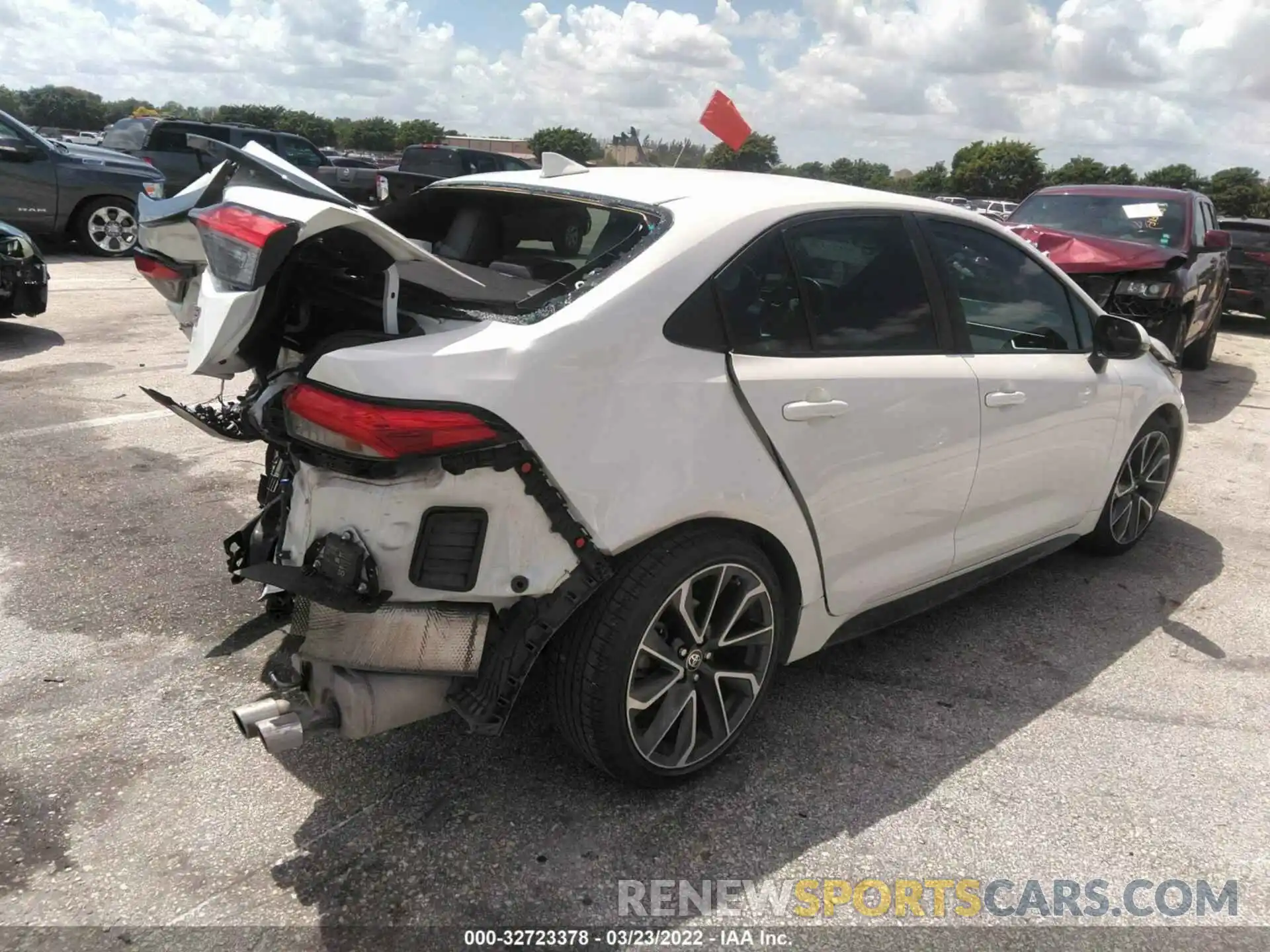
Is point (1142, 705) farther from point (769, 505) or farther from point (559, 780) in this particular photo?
point (559, 780)

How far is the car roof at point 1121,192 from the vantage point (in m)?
8.95

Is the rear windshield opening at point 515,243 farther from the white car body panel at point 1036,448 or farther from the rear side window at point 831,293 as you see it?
the white car body panel at point 1036,448

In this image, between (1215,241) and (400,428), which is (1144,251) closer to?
(1215,241)

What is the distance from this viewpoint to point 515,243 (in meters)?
3.53

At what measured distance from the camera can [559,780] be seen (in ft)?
9.37

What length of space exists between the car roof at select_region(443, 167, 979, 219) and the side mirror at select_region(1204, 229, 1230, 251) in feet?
20.3

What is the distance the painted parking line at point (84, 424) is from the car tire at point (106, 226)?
7679 millimetres

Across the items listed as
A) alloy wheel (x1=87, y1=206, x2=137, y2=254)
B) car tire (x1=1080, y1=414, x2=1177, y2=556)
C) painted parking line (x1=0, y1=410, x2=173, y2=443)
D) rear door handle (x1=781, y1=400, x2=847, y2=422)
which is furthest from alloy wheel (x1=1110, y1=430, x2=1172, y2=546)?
alloy wheel (x1=87, y1=206, x2=137, y2=254)

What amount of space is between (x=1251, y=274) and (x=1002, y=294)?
36.1 ft

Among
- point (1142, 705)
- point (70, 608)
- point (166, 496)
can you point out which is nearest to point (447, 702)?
point (70, 608)

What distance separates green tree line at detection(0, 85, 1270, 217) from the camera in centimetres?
815

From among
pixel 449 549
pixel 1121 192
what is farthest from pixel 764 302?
pixel 1121 192

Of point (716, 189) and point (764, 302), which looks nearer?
point (764, 302)

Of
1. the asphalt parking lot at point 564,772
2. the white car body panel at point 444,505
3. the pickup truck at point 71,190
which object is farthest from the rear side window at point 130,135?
the white car body panel at point 444,505
